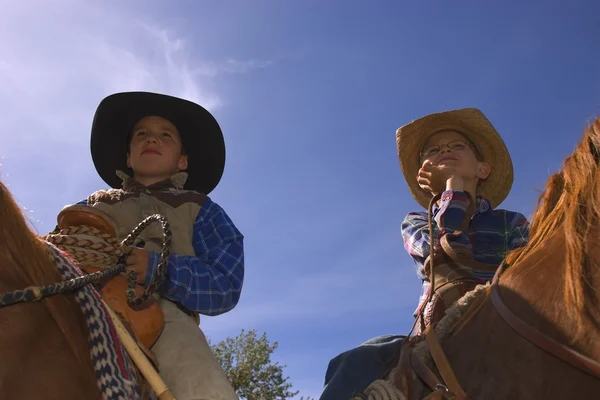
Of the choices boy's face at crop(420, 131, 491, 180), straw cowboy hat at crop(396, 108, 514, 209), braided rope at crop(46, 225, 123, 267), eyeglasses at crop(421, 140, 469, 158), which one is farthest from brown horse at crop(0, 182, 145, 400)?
straw cowboy hat at crop(396, 108, 514, 209)

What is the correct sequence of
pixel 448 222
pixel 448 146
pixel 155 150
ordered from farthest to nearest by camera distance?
pixel 448 146 → pixel 155 150 → pixel 448 222

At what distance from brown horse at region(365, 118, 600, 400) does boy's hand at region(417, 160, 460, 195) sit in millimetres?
1260

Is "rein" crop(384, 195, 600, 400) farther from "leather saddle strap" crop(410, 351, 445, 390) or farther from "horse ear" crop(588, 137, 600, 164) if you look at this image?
"horse ear" crop(588, 137, 600, 164)

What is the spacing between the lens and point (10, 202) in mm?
2016

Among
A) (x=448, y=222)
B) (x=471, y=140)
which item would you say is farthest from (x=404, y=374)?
(x=471, y=140)

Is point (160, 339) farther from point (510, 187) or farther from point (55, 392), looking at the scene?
point (510, 187)

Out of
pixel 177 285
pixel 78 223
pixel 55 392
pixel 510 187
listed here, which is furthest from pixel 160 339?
pixel 510 187

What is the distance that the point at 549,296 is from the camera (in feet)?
7.33

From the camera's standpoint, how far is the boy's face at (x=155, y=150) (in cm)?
390

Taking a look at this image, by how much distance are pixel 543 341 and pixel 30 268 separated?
1.94m

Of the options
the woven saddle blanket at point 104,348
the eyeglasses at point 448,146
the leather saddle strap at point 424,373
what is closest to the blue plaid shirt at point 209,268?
the woven saddle blanket at point 104,348

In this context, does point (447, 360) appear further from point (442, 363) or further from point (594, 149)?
point (594, 149)

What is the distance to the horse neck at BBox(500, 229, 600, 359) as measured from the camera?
205cm

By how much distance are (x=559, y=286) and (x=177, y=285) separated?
1877 mm
